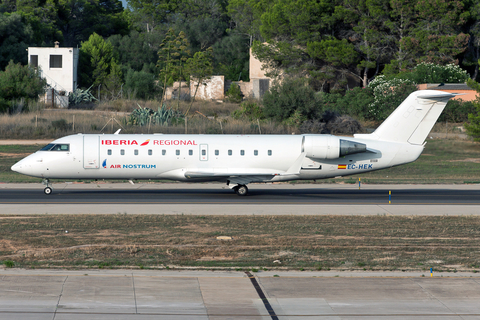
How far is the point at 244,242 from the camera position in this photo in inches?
645

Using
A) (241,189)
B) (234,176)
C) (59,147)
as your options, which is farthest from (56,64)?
(234,176)

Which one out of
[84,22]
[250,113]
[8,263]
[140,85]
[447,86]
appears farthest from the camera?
[84,22]

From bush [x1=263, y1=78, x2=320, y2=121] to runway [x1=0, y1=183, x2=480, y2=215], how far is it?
2182 cm

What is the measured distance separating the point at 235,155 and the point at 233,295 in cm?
1486

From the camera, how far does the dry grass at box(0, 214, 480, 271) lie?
1402cm

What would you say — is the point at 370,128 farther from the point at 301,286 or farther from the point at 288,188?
the point at 301,286

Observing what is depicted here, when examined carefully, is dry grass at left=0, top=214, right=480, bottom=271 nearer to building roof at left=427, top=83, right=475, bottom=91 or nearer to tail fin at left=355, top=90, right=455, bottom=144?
tail fin at left=355, top=90, right=455, bottom=144

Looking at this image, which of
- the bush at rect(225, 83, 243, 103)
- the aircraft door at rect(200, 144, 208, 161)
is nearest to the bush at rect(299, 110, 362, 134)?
the bush at rect(225, 83, 243, 103)

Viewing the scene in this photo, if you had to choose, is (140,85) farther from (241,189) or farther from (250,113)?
(241,189)

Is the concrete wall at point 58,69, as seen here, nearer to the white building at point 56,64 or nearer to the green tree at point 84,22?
the white building at point 56,64

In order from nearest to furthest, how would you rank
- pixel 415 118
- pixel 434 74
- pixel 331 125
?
1. pixel 415 118
2. pixel 331 125
3. pixel 434 74

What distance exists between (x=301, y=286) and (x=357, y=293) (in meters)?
1.20

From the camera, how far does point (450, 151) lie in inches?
1853

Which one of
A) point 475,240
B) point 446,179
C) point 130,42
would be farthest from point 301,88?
point 130,42
